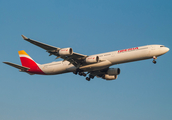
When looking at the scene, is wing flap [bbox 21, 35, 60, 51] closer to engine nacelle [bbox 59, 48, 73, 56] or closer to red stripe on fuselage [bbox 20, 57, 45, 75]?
engine nacelle [bbox 59, 48, 73, 56]

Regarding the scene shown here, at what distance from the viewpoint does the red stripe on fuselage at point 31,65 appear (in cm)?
5622

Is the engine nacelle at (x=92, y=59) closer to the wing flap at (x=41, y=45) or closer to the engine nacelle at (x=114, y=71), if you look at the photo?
the wing flap at (x=41, y=45)

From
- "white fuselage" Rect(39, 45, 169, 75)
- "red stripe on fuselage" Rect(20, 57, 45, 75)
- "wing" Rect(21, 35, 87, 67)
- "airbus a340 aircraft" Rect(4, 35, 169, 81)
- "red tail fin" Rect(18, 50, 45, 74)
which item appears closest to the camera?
"wing" Rect(21, 35, 87, 67)

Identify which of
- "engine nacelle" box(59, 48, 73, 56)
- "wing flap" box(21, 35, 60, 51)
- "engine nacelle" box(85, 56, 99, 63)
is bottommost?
"engine nacelle" box(85, 56, 99, 63)

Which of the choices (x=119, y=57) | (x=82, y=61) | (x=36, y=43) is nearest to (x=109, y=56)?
(x=119, y=57)

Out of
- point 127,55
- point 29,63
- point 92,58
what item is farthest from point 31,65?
point 127,55

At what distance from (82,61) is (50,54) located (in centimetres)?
643

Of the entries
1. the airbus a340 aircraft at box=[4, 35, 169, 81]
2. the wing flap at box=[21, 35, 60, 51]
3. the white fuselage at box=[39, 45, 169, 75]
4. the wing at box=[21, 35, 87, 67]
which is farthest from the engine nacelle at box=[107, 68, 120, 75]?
the wing flap at box=[21, 35, 60, 51]

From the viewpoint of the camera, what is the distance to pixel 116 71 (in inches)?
2147

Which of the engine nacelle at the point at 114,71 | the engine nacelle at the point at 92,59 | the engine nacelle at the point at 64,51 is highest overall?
the engine nacelle at the point at 64,51

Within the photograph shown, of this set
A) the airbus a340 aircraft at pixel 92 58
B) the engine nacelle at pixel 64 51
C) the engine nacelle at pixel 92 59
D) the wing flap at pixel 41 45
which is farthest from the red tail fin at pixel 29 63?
the engine nacelle at pixel 92 59

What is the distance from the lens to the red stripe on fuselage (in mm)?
56219

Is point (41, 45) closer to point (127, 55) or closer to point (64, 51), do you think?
point (64, 51)

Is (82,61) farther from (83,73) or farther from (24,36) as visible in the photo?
(24,36)
